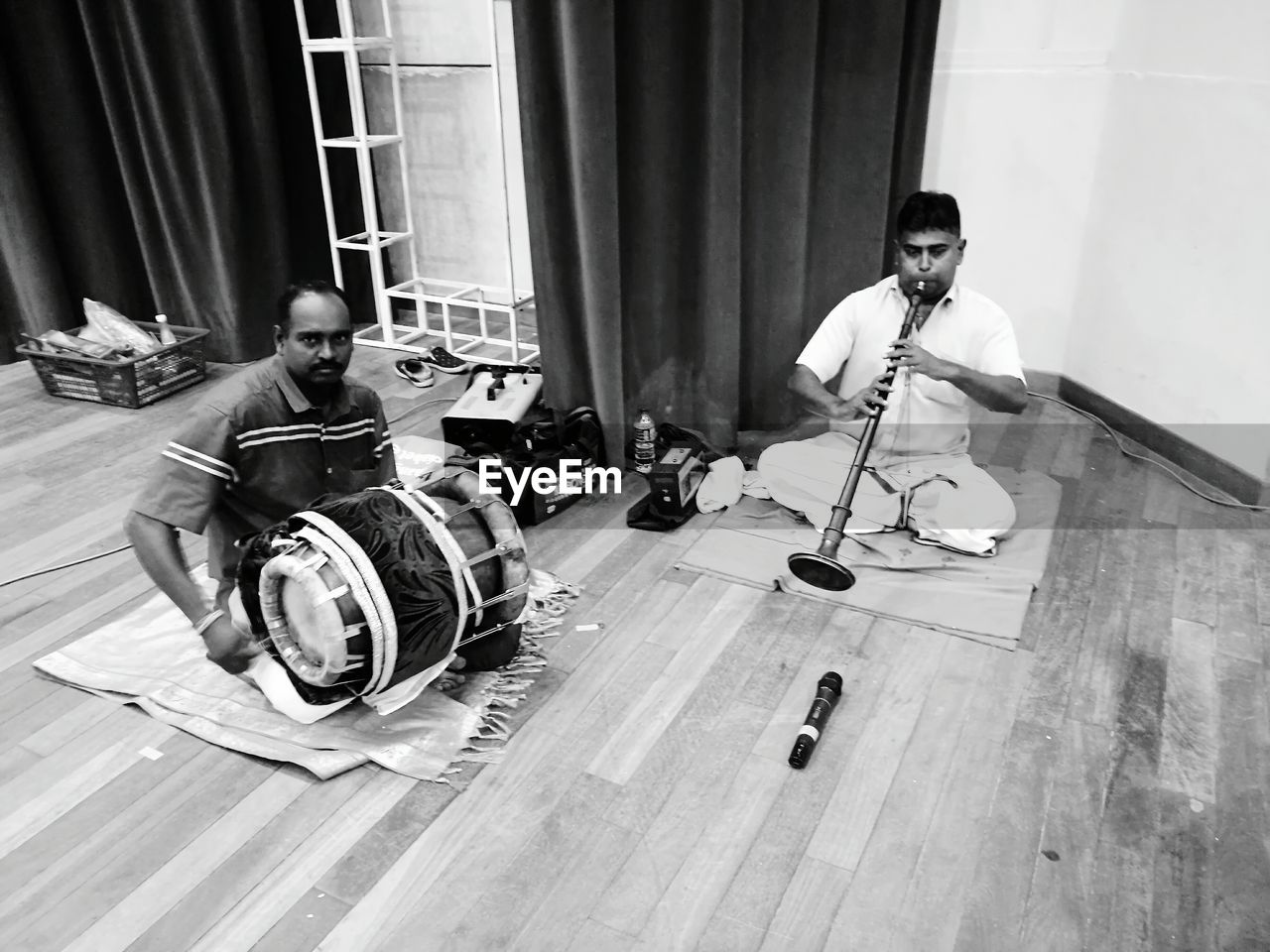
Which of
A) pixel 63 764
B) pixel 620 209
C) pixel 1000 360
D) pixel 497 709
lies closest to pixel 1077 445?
pixel 1000 360

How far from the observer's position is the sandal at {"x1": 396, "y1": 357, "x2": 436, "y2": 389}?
161 inches

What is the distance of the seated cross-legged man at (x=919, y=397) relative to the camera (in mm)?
2633

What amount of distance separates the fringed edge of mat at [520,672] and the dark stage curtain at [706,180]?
33.2 inches

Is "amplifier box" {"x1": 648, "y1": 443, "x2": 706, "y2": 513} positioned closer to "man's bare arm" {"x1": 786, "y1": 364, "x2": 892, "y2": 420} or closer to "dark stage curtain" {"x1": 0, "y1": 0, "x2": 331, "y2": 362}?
"man's bare arm" {"x1": 786, "y1": 364, "x2": 892, "y2": 420}

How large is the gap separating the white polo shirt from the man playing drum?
1.38 metres

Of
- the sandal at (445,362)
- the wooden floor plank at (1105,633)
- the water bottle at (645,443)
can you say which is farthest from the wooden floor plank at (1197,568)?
the sandal at (445,362)

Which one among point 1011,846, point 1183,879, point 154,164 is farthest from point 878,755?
point 154,164

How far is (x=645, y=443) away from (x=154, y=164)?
8.61 ft

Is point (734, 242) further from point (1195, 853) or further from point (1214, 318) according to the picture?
point (1195, 853)

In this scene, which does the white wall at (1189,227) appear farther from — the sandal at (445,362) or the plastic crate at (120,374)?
the plastic crate at (120,374)

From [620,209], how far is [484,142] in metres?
1.55

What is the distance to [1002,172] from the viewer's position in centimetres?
358

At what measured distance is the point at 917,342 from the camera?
2.81 m

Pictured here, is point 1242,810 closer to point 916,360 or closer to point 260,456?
point 916,360
